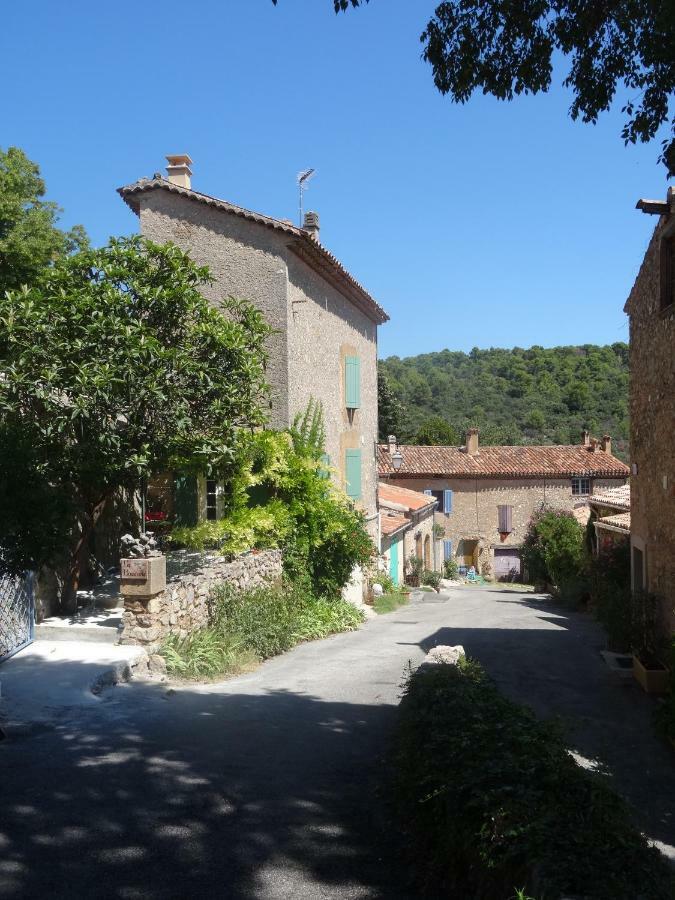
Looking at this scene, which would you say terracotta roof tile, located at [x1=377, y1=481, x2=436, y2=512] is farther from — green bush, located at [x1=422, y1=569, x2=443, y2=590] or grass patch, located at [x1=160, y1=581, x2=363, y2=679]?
grass patch, located at [x1=160, y1=581, x2=363, y2=679]

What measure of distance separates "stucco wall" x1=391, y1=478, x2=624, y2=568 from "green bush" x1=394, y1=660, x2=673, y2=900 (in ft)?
102

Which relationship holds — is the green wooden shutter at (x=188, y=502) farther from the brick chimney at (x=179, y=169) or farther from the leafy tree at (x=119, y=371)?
the brick chimney at (x=179, y=169)

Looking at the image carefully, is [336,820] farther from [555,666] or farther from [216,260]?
[216,260]

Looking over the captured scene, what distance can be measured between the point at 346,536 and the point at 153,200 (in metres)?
7.94

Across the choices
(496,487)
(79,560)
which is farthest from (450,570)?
(79,560)

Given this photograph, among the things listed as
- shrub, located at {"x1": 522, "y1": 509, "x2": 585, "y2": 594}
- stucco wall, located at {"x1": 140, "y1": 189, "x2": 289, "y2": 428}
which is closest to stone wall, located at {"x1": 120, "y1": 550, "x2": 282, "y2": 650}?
stucco wall, located at {"x1": 140, "y1": 189, "x2": 289, "y2": 428}

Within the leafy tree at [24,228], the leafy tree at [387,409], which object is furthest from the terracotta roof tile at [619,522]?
the leafy tree at [387,409]

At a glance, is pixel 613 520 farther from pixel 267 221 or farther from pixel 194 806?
pixel 194 806

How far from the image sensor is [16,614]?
955 cm

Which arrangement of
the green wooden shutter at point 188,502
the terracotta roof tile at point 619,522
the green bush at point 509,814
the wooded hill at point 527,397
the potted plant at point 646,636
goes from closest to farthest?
the green bush at point 509,814
the potted plant at point 646,636
the green wooden shutter at point 188,502
the terracotta roof tile at point 619,522
the wooded hill at point 527,397

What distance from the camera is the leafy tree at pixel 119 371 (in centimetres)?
1077

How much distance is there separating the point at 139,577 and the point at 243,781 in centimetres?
438

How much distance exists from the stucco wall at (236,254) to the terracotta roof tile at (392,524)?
30.4 ft

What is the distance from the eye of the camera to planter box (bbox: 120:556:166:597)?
9.62 metres
